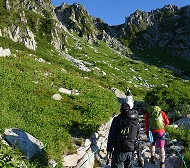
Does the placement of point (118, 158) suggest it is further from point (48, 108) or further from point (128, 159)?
point (48, 108)

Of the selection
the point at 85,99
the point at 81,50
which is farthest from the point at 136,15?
the point at 85,99

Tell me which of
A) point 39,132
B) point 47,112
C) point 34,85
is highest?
point 34,85

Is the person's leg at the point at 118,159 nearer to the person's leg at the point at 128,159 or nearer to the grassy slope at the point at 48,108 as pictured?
the person's leg at the point at 128,159

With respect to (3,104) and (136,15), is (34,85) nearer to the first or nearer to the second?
(3,104)

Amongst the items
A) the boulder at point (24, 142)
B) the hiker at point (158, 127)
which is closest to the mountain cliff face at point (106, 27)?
the boulder at point (24, 142)

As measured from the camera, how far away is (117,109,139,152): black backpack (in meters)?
8.70

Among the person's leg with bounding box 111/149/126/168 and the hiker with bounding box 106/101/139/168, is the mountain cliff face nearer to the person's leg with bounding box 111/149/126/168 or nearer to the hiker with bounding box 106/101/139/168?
the hiker with bounding box 106/101/139/168

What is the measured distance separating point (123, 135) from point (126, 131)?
0.54 feet

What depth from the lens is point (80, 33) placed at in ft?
406

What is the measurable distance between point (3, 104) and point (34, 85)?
198 inches

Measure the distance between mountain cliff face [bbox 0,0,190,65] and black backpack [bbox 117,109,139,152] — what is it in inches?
2231

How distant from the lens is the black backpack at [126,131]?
8695mm

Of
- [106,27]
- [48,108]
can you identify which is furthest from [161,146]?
[106,27]

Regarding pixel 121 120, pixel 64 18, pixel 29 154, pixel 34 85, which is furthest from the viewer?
pixel 64 18
